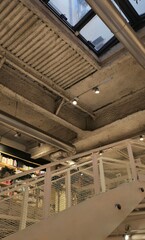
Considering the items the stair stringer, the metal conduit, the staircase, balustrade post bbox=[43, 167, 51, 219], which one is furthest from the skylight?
the stair stringer

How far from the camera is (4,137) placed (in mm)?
7293

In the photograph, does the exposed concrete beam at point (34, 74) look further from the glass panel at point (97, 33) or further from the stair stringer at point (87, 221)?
the stair stringer at point (87, 221)

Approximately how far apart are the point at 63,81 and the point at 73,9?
1435 millimetres

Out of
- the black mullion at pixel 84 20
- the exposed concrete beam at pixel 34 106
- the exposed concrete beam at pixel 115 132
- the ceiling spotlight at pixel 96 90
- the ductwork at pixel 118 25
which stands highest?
the black mullion at pixel 84 20

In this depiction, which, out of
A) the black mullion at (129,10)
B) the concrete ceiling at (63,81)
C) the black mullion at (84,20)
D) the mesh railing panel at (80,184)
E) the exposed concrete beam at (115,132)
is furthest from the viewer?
the exposed concrete beam at (115,132)

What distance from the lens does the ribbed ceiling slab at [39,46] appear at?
3637 mm

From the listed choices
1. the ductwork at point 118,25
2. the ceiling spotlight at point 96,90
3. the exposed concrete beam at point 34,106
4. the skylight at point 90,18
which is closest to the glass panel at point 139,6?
the skylight at point 90,18

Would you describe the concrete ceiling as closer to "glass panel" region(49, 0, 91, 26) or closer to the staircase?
"glass panel" region(49, 0, 91, 26)

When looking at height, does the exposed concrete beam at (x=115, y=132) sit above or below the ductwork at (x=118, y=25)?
above

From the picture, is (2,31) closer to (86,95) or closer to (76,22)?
(76,22)

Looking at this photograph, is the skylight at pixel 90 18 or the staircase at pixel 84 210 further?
the skylight at pixel 90 18

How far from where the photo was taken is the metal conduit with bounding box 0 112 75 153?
15.5ft

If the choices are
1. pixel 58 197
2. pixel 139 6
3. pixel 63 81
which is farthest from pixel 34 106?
pixel 139 6

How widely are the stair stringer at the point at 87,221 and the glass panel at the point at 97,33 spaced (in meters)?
3.02
